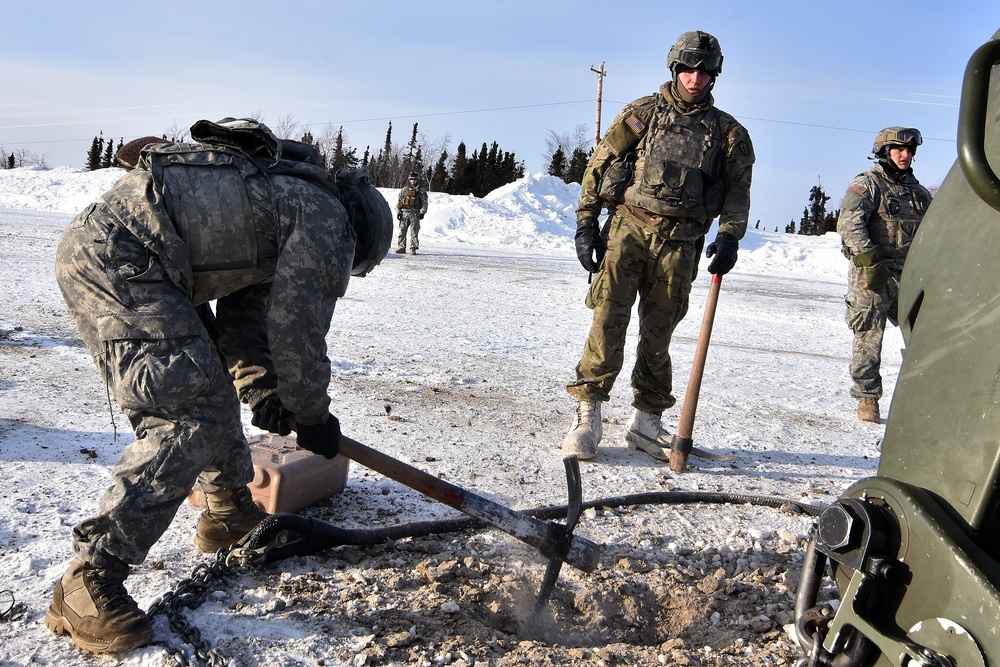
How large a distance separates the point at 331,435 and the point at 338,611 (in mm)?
604

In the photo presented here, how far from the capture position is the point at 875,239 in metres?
6.25

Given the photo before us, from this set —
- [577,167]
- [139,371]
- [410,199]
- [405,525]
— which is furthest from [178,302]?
[577,167]

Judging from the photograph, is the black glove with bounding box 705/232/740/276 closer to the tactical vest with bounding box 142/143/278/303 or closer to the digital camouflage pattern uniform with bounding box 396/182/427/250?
the tactical vest with bounding box 142/143/278/303

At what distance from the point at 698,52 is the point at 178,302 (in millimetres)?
3066

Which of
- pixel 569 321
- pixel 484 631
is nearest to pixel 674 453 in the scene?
pixel 484 631

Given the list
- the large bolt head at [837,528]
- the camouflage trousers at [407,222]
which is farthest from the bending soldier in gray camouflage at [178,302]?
the camouflage trousers at [407,222]

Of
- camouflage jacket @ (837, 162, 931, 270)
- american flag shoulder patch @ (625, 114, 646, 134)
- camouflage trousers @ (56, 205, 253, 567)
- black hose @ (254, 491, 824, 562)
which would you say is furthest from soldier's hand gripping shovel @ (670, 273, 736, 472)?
camouflage trousers @ (56, 205, 253, 567)

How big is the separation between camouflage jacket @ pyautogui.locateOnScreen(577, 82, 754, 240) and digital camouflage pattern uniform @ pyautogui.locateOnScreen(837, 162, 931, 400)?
2.13 m

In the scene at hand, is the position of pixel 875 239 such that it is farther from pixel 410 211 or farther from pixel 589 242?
pixel 410 211

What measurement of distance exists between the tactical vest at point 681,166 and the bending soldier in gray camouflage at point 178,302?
7.18 ft

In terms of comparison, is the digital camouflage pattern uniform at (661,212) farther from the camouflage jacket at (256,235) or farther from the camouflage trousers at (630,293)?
the camouflage jacket at (256,235)

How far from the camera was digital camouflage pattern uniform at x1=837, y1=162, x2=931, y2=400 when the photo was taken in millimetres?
6098

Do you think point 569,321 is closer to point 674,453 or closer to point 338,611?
point 674,453

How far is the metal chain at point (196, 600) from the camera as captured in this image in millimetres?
2393
